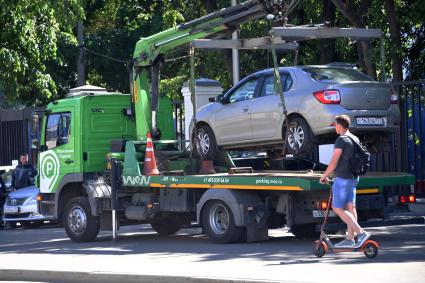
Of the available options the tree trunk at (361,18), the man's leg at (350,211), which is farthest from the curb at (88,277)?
the tree trunk at (361,18)

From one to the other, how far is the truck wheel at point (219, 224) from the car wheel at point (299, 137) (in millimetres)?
1407

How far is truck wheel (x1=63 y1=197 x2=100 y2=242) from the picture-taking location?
17.6 metres

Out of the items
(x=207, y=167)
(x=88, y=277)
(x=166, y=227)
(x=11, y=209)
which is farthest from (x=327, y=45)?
(x=88, y=277)

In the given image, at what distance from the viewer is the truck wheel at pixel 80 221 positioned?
17562 mm

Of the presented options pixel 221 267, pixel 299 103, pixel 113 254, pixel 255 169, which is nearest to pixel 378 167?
pixel 255 169

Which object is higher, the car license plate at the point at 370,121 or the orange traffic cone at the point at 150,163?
the car license plate at the point at 370,121

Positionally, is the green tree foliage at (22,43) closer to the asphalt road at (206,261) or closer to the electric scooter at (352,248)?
the asphalt road at (206,261)

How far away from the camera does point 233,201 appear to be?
15.1m

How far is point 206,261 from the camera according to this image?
1303 cm

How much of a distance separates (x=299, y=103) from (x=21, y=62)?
546 inches

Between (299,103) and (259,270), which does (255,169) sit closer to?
(299,103)

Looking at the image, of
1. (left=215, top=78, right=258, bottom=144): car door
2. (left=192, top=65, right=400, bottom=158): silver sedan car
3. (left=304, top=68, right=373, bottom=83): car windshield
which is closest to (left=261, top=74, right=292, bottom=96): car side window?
(left=192, top=65, right=400, bottom=158): silver sedan car

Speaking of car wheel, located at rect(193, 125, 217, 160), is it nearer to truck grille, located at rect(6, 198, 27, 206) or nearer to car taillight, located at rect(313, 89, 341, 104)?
car taillight, located at rect(313, 89, 341, 104)

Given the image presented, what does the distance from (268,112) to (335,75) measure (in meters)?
1.23
